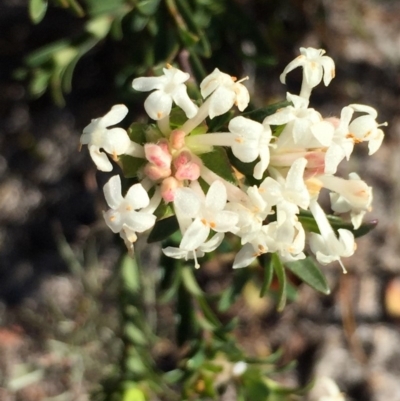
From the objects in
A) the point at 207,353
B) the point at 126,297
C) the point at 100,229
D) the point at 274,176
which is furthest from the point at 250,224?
the point at 100,229

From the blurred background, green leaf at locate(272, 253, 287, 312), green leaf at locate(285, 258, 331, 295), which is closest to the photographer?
green leaf at locate(272, 253, 287, 312)

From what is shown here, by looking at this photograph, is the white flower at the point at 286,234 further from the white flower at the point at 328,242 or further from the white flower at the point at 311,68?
the white flower at the point at 311,68

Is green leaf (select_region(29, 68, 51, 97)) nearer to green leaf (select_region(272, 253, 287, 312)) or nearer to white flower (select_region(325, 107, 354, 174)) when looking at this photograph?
green leaf (select_region(272, 253, 287, 312))

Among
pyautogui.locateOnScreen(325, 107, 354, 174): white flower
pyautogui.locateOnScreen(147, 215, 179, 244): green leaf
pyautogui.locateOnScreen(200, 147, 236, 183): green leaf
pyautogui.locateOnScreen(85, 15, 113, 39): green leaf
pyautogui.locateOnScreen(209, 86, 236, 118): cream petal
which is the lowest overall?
pyautogui.locateOnScreen(147, 215, 179, 244): green leaf

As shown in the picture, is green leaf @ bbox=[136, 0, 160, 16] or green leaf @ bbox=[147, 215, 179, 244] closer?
green leaf @ bbox=[147, 215, 179, 244]

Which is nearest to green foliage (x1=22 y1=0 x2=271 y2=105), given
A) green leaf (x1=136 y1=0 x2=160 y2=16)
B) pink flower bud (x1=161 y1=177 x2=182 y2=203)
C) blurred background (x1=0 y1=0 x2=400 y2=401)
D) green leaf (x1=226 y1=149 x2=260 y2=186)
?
green leaf (x1=136 y1=0 x2=160 y2=16)

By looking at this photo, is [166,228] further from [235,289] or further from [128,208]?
[235,289]

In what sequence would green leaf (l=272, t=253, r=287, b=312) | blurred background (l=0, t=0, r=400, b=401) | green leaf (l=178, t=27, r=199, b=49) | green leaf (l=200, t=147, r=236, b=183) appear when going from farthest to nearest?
1. blurred background (l=0, t=0, r=400, b=401)
2. green leaf (l=178, t=27, r=199, b=49)
3. green leaf (l=272, t=253, r=287, b=312)
4. green leaf (l=200, t=147, r=236, b=183)

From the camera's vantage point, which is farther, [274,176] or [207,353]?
[207,353]

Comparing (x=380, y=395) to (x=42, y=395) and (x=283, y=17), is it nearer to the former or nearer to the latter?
(x=42, y=395)
